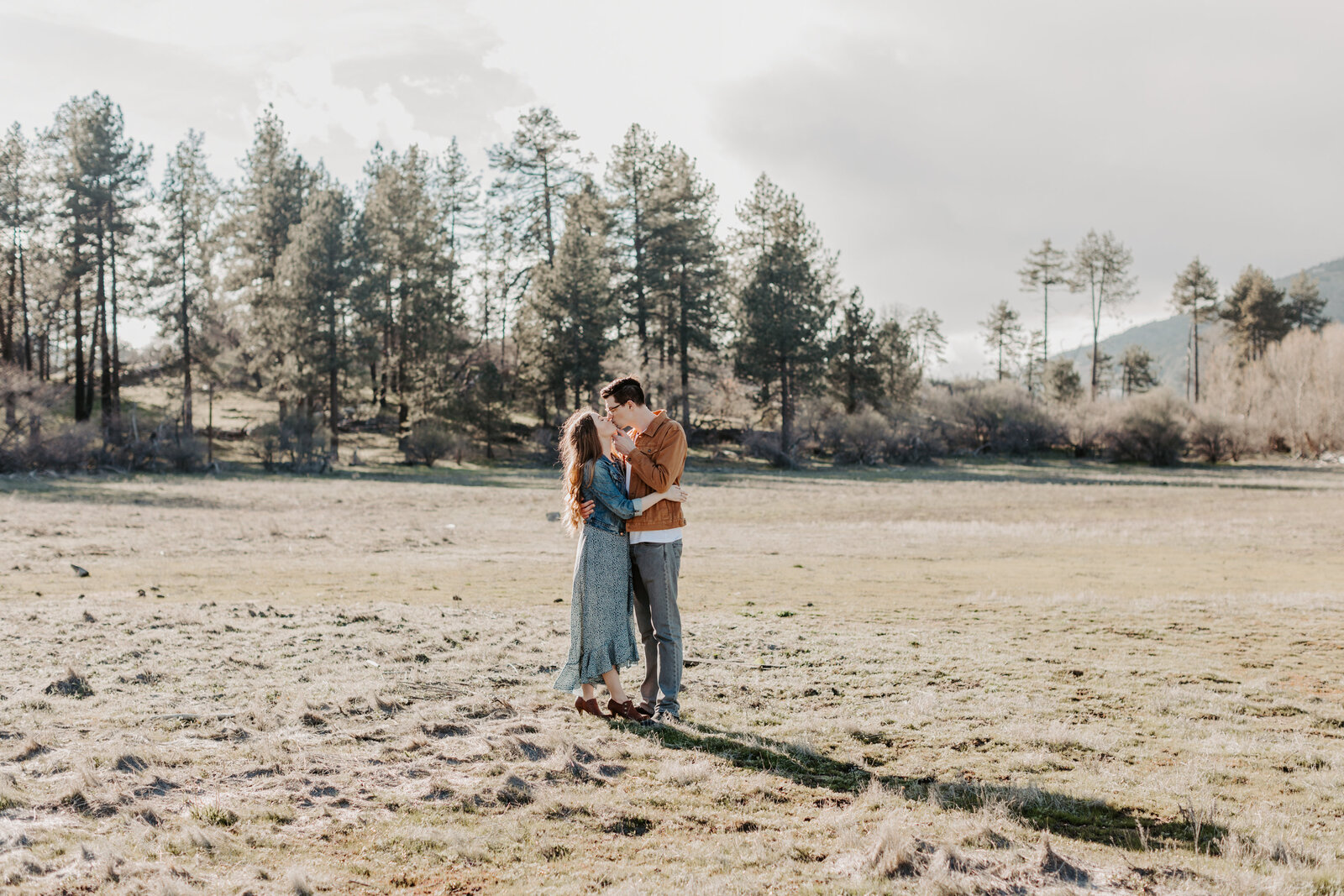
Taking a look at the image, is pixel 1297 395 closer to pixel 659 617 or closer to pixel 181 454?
pixel 181 454

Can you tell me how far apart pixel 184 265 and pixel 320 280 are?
10991 millimetres

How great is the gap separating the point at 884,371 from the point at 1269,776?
193 feet

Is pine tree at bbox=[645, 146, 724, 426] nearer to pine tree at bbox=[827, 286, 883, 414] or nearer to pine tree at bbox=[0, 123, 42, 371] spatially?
pine tree at bbox=[827, 286, 883, 414]

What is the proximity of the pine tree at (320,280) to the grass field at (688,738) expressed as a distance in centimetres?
3053

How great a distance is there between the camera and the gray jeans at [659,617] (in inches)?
234

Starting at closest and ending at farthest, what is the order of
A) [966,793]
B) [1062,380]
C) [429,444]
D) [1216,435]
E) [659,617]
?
[966,793] → [659,617] → [429,444] → [1216,435] → [1062,380]

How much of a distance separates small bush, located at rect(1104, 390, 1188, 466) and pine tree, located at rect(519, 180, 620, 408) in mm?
34047

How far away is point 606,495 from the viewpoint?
5777mm

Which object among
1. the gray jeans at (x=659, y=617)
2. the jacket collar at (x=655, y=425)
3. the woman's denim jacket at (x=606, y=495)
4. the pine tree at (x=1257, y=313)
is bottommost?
the gray jeans at (x=659, y=617)

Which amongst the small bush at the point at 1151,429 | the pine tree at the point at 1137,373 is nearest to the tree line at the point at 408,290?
the small bush at the point at 1151,429

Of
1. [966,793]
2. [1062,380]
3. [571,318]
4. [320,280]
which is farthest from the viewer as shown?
[1062,380]

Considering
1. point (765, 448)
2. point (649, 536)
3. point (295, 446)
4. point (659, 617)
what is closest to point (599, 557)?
point (649, 536)

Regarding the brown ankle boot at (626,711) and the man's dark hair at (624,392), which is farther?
the brown ankle boot at (626,711)

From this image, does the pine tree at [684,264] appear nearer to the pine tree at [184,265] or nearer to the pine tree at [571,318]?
the pine tree at [571,318]
